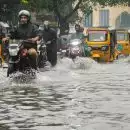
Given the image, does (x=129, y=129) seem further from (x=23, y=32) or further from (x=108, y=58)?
(x=108, y=58)

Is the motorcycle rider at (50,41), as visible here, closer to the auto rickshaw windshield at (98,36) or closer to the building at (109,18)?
the auto rickshaw windshield at (98,36)

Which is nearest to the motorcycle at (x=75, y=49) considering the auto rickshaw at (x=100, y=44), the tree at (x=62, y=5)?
the auto rickshaw at (x=100, y=44)

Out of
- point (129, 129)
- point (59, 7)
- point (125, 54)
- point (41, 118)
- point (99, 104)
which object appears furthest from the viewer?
point (59, 7)

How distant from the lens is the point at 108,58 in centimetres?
3225

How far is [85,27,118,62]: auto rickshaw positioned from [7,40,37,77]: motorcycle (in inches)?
598

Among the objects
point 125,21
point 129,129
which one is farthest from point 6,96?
point 125,21

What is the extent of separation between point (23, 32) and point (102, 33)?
1655 centimetres

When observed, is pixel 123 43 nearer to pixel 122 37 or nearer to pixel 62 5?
pixel 122 37

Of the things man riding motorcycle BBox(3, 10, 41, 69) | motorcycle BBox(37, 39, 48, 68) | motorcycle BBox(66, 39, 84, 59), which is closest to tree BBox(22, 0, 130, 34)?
motorcycle BBox(66, 39, 84, 59)

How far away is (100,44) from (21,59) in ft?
53.5

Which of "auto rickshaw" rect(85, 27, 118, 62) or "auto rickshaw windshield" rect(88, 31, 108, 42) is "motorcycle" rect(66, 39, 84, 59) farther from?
"auto rickshaw windshield" rect(88, 31, 108, 42)

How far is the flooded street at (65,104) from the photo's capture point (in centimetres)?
884

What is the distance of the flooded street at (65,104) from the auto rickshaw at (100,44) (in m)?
14.8

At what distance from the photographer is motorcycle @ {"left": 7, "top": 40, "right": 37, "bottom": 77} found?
52.6 ft
